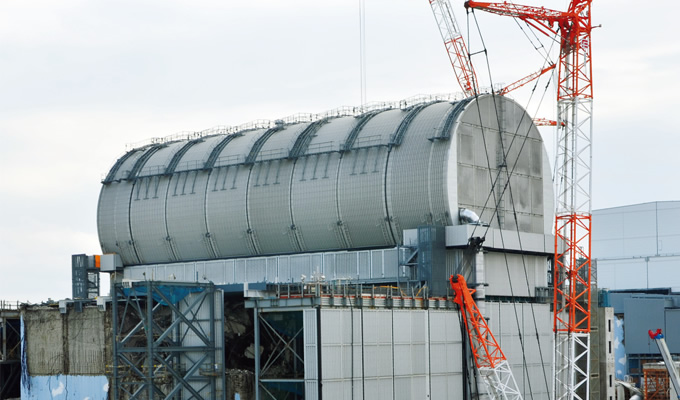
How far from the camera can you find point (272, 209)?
106625 mm

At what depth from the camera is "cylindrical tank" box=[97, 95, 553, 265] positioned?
98875mm

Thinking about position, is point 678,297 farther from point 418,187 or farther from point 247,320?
point 247,320

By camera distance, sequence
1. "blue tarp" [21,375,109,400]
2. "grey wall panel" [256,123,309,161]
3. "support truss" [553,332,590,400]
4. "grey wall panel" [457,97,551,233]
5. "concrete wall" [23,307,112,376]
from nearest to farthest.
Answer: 1. "blue tarp" [21,375,109,400]
2. "concrete wall" [23,307,112,376]
3. "grey wall panel" [457,97,551,233]
4. "support truss" [553,332,590,400]
5. "grey wall panel" [256,123,309,161]

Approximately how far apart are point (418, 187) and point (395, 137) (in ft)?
19.7

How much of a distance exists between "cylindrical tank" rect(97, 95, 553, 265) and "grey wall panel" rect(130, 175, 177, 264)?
135mm

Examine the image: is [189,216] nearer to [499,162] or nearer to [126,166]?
[126,166]

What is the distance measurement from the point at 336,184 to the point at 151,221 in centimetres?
2554

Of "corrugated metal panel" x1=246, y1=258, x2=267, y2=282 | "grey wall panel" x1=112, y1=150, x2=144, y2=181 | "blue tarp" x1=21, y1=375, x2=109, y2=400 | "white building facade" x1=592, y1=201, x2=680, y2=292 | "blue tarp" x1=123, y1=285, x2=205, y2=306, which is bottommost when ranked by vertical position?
"blue tarp" x1=21, y1=375, x2=109, y2=400

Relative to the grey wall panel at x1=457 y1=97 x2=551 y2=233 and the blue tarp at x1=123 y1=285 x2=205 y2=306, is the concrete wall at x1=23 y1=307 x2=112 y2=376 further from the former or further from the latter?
the grey wall panel at x1=457 y1=97 x2=551 y2=233

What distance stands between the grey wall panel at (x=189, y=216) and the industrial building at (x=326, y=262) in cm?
17

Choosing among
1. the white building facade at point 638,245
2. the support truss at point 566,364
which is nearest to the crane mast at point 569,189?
the support truss at point 566,364

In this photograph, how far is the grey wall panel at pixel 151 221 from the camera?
11600 cm

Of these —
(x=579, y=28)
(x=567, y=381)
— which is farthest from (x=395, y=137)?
(x=567, y=381)

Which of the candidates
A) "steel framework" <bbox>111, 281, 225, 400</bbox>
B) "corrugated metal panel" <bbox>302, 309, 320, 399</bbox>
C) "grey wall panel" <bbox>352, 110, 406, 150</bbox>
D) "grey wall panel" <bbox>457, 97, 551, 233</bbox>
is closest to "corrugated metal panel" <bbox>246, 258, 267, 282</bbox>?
"grey wall panel" <bbox>352, 110, 406, 150</bbox>
